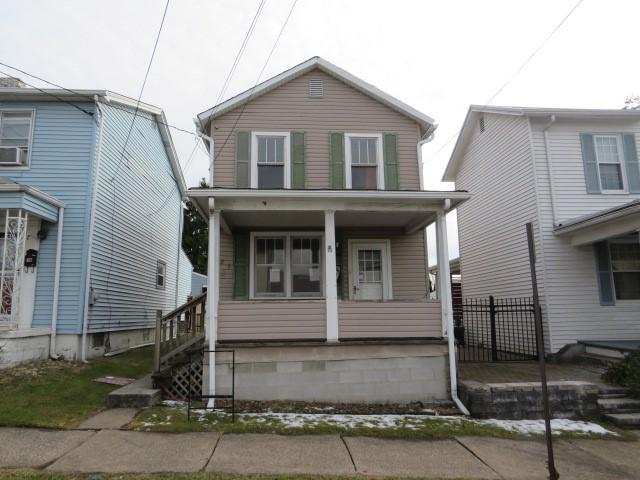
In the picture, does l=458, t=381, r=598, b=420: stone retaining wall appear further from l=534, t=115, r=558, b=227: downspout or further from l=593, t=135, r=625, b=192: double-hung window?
l=593, t=135, r=625, b=192: double-hung window

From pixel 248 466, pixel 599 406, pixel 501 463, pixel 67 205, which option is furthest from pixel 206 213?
pixel 599 406

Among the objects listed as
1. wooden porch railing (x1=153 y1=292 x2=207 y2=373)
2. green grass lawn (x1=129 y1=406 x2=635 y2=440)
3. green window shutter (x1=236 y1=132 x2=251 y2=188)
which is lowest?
green grass lawn (x1=129 y1=406 x2=635 y2=440)

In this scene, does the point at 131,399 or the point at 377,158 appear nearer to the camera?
the point at 131,399

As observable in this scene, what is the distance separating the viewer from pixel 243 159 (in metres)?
10.3

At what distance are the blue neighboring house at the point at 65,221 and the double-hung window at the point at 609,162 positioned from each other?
12.9 metres

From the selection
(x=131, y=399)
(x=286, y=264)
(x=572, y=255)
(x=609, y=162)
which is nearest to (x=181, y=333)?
(x=131, y=399)

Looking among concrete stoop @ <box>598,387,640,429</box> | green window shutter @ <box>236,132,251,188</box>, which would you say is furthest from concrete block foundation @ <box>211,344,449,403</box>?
green window shutter @ <box>236,132,251,188</box>

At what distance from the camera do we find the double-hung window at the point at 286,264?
10117mm

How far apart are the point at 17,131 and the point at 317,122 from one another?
24.4ft

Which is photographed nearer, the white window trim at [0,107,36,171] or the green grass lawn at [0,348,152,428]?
the green grass lawn at [0,348,152,428]

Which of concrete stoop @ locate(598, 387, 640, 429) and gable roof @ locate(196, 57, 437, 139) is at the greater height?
gable roof @ locate(196, 57, 437, 139)

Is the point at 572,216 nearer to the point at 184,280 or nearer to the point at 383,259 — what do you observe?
the point at 383,259

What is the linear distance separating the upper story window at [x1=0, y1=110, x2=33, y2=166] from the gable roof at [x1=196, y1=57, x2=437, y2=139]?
4325 millimetres

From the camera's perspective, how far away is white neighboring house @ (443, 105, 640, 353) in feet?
35.9
